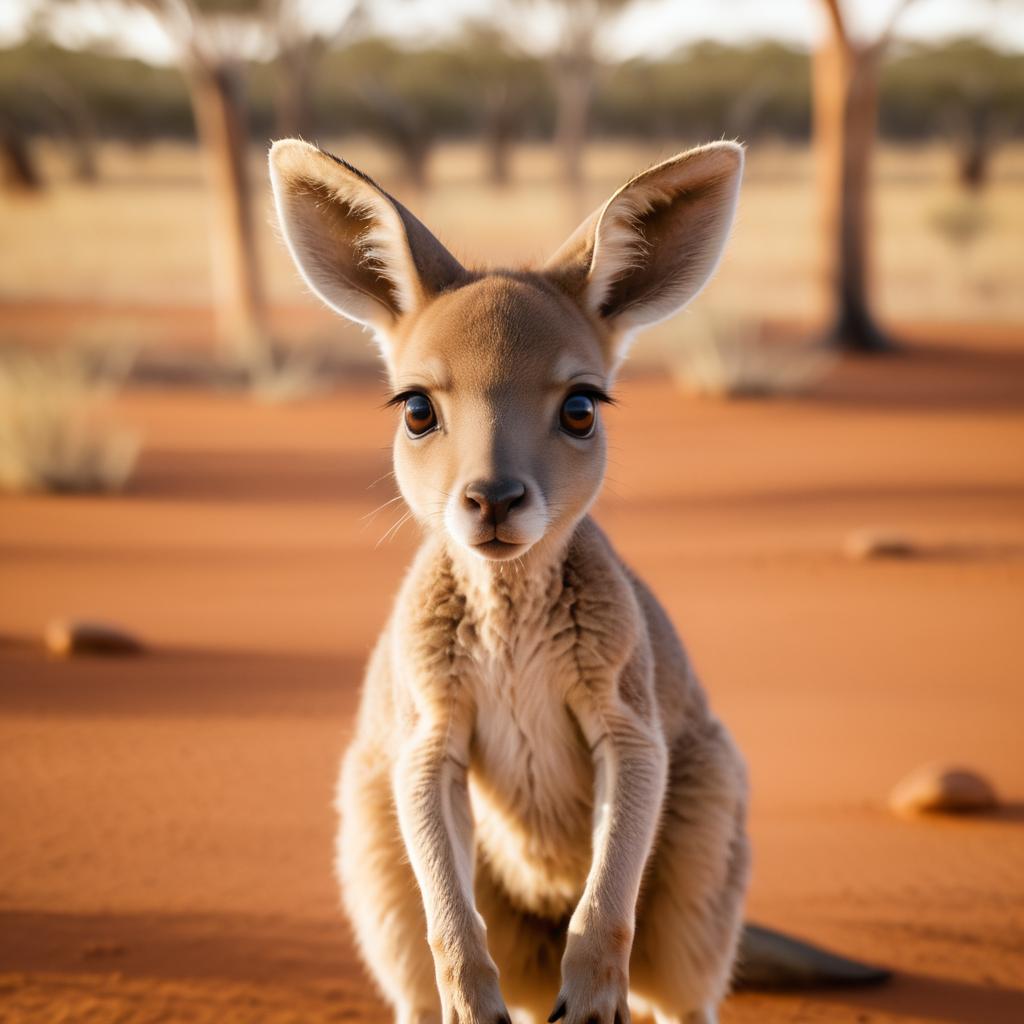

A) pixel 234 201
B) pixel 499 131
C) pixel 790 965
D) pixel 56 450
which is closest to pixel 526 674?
pixel 790 965

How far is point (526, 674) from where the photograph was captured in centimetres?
318

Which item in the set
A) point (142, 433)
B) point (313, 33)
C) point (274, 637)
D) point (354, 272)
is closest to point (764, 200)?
point (313, 33)

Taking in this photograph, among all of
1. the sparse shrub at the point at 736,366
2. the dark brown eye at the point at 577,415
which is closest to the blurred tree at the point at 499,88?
the sparse shrub at the point at 736,366

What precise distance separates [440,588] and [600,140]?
64928 mm

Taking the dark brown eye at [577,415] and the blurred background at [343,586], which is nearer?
the dark brown eye at [577,415]

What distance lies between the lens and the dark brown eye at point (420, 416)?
3.24 m

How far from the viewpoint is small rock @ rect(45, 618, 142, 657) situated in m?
6.69

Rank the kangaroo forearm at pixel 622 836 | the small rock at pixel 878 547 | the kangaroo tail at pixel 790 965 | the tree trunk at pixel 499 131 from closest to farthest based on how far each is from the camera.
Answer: the kangaroo forearm at pixel 622 836 → the kangaroo tail at pixel 790 965 → the small rock at pixel 878 547 → the tree trunk at pixel 499 131

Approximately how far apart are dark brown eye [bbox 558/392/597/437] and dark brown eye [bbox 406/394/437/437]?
0.34 metres

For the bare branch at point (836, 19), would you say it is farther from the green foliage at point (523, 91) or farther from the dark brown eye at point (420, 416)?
the green foliage at point (523, 91)

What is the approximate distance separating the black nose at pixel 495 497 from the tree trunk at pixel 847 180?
1603 cm

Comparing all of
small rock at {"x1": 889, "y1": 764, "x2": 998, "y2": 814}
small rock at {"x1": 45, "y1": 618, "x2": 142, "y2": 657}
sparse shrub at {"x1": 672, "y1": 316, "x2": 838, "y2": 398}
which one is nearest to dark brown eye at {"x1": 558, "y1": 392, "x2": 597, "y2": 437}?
small rock at {"x1": 889, "y1": 764, "x2": 998, "y2": 814}

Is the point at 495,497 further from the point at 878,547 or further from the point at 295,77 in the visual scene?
the point at 295,77

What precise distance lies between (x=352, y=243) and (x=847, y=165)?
1579cm
